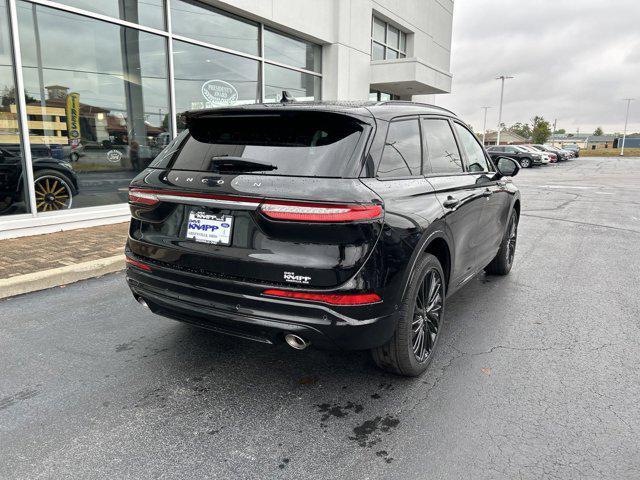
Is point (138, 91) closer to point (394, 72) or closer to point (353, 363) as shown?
point (353, 363)

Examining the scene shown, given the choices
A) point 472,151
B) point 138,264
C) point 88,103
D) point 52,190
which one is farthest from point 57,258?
point 472,151

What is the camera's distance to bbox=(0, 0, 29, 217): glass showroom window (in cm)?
677

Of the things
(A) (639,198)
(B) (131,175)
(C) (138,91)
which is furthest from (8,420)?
(A) (639,198)

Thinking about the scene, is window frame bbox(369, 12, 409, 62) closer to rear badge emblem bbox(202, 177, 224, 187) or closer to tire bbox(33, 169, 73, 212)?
tire bbox(33, 169, 73, 212)

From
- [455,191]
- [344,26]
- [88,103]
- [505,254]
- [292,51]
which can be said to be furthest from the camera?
[344,26]

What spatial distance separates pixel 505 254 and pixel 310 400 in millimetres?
3383

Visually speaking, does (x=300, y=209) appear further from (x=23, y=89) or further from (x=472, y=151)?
(x=23, y=89)

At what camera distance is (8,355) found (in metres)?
3.42

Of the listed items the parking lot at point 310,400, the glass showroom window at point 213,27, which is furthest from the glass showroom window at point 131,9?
the parking lot at point 310,400

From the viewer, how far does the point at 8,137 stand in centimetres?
683

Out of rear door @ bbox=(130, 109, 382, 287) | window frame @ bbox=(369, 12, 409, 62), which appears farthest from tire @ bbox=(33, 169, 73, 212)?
window frame @ bbox=(369, 12, 409, 62)

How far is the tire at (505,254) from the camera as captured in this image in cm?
528

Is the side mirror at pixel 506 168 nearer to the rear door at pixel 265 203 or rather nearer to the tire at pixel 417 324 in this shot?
the tire at pixel 417 324

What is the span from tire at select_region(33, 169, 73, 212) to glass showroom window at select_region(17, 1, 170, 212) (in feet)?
0.05
